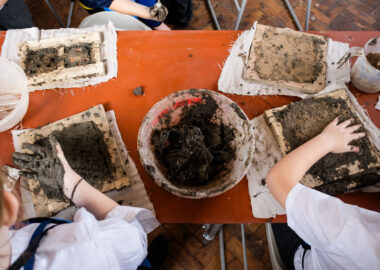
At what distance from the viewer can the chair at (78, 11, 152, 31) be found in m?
1.34

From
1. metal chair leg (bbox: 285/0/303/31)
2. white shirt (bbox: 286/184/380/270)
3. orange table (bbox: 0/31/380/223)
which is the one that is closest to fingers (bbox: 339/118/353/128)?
orange table (bbox: 0/31/380/223)

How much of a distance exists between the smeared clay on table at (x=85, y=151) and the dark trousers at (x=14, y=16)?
870 mm

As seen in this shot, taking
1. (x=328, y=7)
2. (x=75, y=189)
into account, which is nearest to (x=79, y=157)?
(x=75, y=189)

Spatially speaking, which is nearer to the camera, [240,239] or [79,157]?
[79,157]

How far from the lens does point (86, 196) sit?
0.84 metres

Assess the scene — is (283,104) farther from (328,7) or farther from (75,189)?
(328,7)

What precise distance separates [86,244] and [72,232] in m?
0.06

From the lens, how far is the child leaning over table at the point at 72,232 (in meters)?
0.64

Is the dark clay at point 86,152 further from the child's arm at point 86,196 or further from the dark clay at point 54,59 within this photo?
the dark clay at point 54,59

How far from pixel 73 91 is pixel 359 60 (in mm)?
1203

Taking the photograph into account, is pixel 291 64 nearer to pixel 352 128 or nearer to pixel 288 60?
pixel 288 60

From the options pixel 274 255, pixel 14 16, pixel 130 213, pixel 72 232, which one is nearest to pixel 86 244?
pixel 72 232

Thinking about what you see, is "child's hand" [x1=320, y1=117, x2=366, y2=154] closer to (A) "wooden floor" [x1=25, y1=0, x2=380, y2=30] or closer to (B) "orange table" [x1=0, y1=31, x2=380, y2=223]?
(B) "orange table" [x1=0, y1=31, x2=380, y2=223]

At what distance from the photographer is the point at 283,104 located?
1065 mm
